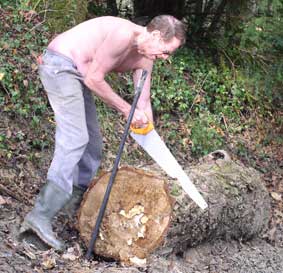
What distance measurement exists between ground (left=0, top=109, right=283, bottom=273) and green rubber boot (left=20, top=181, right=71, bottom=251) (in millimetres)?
91

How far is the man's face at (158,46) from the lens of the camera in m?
4.07

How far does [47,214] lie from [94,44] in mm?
1336

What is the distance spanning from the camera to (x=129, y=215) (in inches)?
179

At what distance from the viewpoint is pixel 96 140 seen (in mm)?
4883

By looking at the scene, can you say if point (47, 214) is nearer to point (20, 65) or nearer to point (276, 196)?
point (20, 65)

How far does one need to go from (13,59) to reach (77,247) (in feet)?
9.43

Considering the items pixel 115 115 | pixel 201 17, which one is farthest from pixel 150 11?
pixel 115 115

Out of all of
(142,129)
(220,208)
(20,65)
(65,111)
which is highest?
(65,111)

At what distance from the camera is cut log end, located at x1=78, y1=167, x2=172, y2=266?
14.7 ft

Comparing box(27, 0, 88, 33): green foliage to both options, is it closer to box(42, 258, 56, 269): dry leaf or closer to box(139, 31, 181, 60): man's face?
box(139, 31, 181, 60): man's face

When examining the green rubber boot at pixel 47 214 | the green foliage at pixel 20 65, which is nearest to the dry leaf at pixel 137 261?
the green rubber boot at pixel 47 214

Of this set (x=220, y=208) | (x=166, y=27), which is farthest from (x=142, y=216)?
(x=166, y=27)

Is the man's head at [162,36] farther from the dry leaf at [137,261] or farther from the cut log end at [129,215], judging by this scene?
the dry leaf at [137,261]

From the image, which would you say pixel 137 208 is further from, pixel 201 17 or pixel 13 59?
pixel 201 17
